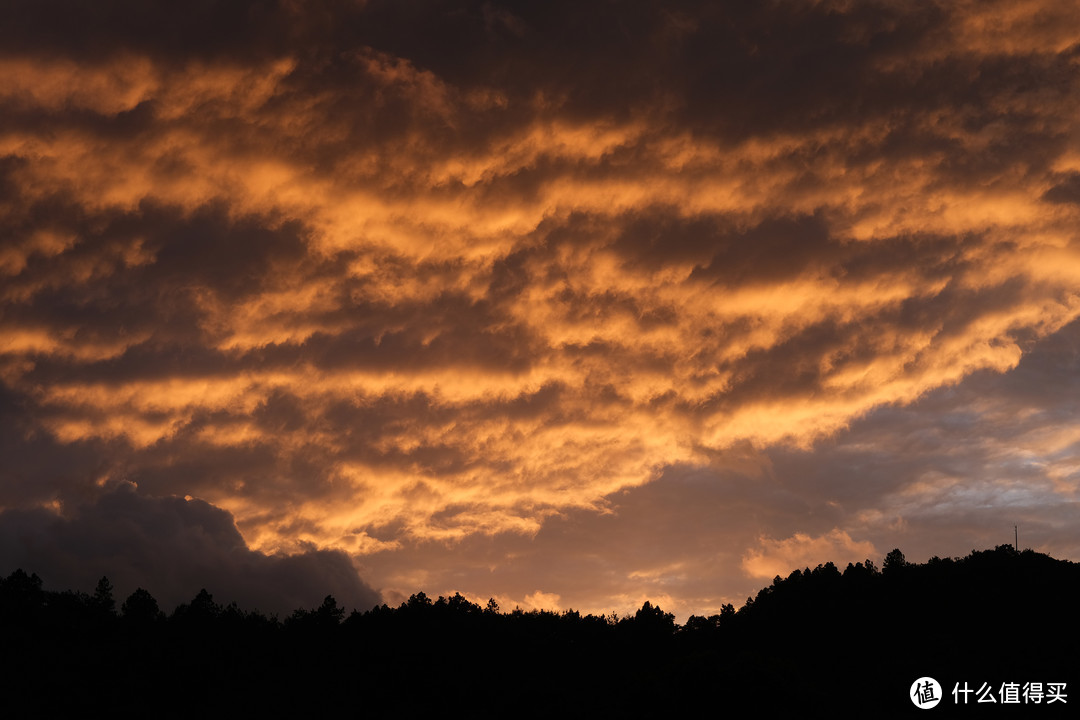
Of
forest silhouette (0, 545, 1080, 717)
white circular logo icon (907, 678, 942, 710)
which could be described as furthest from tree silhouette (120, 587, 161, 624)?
white circular logo icon (907, 678, 942, 710)

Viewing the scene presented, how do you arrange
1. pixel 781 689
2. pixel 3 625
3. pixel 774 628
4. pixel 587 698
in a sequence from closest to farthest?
1. pixel 781 689
2. pixel 587 698
3. pixel 3 625
4. pixel 774 628

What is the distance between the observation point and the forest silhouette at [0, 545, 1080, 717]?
130 m

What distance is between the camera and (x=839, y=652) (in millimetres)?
165250

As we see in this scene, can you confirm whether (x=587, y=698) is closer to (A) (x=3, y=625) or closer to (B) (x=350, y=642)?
(B) (x=350, y=642)

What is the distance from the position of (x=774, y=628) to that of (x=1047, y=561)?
53.6m

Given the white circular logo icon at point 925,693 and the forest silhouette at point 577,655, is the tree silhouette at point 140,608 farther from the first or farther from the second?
the white circular logo icon at point 925,693

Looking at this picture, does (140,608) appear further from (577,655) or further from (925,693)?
(925,693)

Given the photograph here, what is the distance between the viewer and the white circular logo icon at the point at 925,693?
12368 cm

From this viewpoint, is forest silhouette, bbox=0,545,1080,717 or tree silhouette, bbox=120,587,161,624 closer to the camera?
forest silhouette, bbox=0,545,1080,717

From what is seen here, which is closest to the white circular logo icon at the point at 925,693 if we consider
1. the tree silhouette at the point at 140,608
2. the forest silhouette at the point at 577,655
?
the forest silhouette at the point at 577,655

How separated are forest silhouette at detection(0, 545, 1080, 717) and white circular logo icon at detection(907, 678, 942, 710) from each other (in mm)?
2113

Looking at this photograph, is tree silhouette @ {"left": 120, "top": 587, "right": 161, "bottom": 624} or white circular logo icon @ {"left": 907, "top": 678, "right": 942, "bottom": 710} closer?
white circular logo icon @ {"left": 907, "top": 678, "right": 942, "bottom": 710}

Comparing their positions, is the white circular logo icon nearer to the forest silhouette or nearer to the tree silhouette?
the forest silhouette

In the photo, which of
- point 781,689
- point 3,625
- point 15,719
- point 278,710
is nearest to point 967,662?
point 781,689
